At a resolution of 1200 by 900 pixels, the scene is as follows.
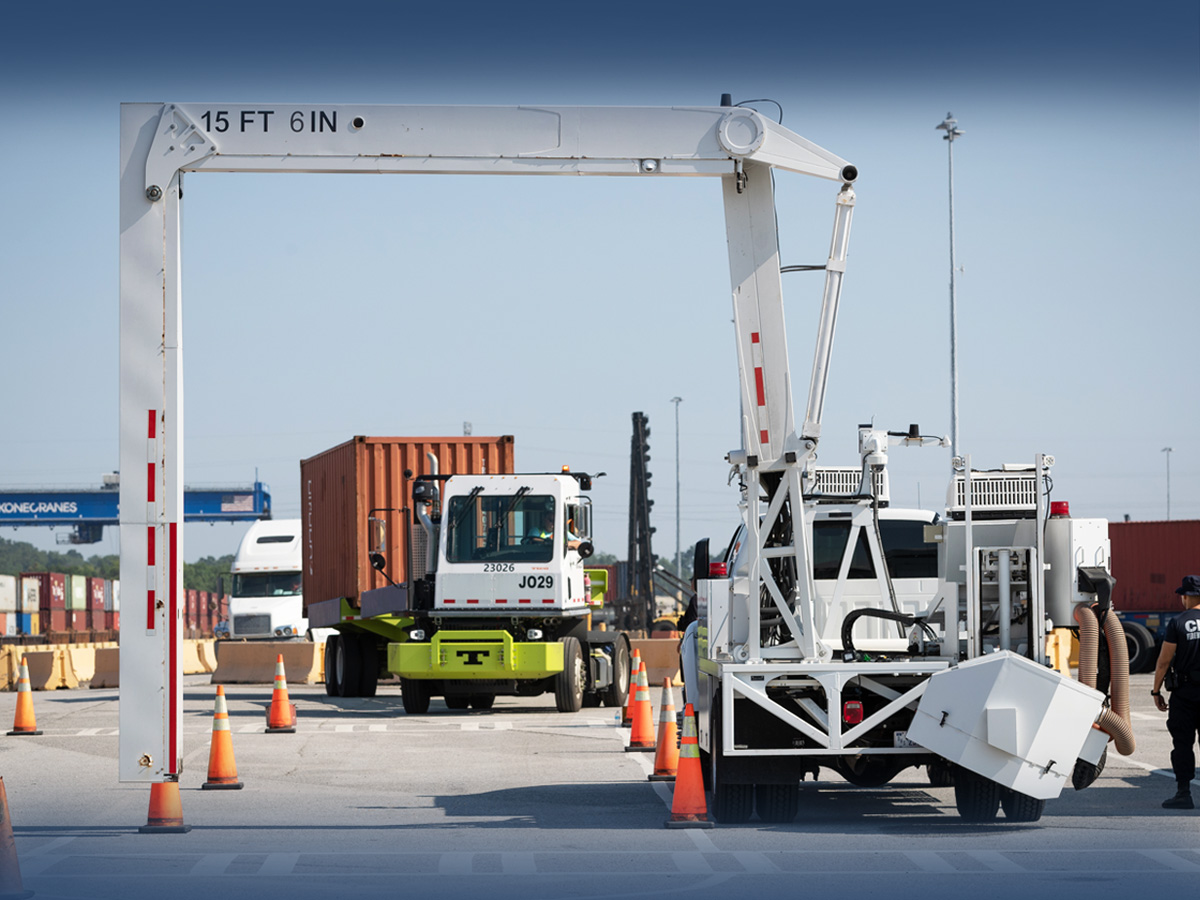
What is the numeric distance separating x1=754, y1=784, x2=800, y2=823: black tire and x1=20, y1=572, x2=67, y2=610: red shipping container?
66004 millimetres

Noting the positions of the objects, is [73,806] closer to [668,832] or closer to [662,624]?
[668,832]

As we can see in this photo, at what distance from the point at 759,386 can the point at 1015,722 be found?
9.71ft

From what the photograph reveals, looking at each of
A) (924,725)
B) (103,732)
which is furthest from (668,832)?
(103,732)

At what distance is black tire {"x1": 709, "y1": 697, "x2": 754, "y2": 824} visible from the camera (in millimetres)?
10750

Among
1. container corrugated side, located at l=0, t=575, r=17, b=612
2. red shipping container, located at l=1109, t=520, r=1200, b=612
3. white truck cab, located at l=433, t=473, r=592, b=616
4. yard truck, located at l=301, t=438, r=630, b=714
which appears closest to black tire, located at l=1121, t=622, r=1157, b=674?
red shipping container, located at l=1109, t=520, r=1200, b=612

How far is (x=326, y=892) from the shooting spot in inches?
331

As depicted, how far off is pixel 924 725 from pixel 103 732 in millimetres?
13556

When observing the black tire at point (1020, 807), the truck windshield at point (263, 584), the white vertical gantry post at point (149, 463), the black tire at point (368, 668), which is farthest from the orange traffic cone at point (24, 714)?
the truck windshield at point (263, 584)

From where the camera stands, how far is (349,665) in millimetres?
26484

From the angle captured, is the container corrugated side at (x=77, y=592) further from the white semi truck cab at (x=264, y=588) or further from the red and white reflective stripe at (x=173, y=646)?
the red and white reflective stripe at (x=173, y=646)

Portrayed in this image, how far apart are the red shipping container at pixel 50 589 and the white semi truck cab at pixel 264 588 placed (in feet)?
108

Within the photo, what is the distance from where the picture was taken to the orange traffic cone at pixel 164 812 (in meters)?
10.7

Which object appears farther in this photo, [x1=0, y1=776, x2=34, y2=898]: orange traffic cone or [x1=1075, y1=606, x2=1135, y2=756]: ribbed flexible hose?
[x1=1075, y1=606, x2=1135, y2=756]: ribbed flexible hose

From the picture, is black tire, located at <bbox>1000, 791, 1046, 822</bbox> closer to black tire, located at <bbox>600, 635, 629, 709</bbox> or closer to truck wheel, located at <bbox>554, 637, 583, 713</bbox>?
truck wheel, located at <bbox>554, 637, 583, 713</bbox>
